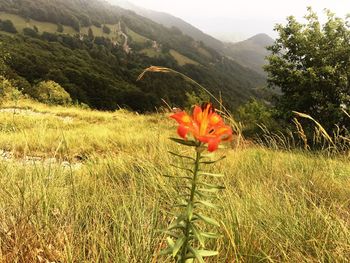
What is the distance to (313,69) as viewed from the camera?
1554 cm

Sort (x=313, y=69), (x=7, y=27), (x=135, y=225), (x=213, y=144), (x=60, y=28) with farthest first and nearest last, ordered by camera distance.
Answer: (x=60, y=28) → (x=7, y=27) → (x=313, y=69) → (x=135, y=225) → (x=213, y=144)

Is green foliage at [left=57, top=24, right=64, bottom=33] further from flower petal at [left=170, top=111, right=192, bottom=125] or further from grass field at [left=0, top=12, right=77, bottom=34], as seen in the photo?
flower petal at [left=170, top=111, right=192, bottom=125]

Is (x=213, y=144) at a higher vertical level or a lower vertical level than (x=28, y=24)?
higher

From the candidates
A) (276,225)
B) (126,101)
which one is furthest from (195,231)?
(126,101)

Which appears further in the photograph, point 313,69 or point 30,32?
point 30,32

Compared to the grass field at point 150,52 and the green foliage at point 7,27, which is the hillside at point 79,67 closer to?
the green foliage at point 7,27

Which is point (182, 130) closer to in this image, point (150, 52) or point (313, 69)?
point (313, 69)

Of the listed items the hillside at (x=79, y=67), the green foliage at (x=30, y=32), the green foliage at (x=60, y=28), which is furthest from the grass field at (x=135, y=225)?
the green foliage at (x=60, y=28)

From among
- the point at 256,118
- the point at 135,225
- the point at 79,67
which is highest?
the point at 135,225

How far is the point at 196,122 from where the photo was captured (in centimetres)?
143

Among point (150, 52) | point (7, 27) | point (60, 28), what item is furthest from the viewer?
point (150, 52)

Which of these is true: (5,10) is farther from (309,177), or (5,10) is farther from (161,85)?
(309,177)

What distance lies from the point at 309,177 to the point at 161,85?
94.9 metres

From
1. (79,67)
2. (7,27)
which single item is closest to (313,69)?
(79,67)
